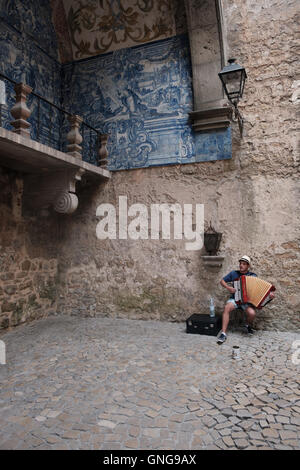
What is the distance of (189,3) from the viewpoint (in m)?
5.04

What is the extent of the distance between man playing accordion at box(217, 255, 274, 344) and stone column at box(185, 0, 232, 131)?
7.18 ft

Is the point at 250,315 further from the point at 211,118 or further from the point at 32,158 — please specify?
the point at 32,158

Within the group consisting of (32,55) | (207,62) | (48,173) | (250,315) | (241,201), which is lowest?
(250,315)

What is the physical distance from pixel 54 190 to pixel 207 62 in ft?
10.4

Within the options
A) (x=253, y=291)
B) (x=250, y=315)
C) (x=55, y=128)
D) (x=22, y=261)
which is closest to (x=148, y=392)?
(x=250, y=315)

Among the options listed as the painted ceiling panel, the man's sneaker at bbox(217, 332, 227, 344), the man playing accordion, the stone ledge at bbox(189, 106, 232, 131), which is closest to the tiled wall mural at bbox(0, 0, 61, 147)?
the painted ceiling panel

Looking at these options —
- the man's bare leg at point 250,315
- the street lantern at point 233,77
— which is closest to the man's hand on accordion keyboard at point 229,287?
the man's bare leg at point 250,315

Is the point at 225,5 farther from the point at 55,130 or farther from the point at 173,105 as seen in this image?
the point at 55,130

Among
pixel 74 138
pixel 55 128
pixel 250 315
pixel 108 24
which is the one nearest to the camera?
pixel 250 315

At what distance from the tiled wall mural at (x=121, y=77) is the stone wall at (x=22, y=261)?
4.01 ft

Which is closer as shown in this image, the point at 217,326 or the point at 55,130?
the point at 217,326

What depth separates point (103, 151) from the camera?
5645 mm

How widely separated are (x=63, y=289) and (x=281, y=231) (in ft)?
12.6
